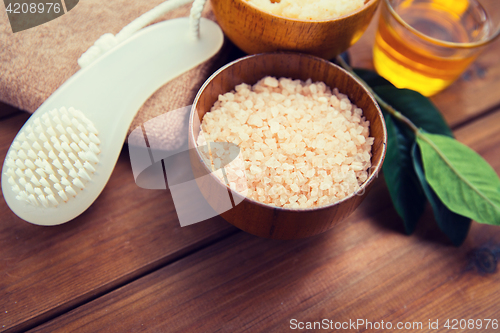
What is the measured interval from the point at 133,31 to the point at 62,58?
0.33 feet

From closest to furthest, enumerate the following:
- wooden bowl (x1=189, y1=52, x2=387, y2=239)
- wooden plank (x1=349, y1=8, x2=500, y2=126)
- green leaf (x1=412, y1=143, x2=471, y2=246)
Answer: wooden bowl (x1=189, y1=52, x2=387, y2=239) < green leaf (x1=412, y1=143, x2=471, y2=246) < wooden plank (x1=349, y1=8, x2=500, y2=126)

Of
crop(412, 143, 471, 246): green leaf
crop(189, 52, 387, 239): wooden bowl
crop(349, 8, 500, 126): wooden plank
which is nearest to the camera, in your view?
crop(189, 52, 387, 239): wooden bowl

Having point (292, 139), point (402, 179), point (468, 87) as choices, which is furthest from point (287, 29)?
point (468, 87)

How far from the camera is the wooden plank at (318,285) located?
374mm

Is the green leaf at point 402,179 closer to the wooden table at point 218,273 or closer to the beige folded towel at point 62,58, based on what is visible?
the wooden table at point 218,273

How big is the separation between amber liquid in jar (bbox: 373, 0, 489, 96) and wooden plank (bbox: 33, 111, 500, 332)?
20cm

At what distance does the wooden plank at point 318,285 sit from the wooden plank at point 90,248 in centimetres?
2

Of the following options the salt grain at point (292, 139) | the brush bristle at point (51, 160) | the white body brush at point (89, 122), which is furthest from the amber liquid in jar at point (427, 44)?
the brush bristle at point (51, 160)

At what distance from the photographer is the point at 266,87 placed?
420 mm

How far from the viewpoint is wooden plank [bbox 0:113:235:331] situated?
37 cm

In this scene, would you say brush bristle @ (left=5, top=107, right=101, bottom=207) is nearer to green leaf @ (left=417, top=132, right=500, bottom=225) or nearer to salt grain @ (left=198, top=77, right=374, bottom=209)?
salt grain @ (left=198, top=77, right=374, bottom=209)

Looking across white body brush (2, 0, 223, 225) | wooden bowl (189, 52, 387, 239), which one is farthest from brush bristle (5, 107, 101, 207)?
wooden bowl (189, 52, 387, 239)

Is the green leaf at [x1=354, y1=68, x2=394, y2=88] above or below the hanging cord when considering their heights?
below

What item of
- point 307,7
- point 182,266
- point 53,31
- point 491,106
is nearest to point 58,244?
point 182,266
